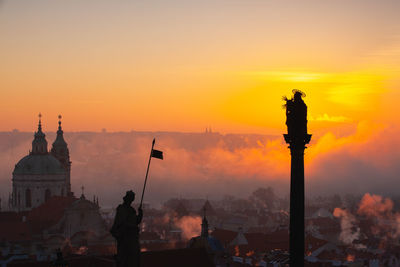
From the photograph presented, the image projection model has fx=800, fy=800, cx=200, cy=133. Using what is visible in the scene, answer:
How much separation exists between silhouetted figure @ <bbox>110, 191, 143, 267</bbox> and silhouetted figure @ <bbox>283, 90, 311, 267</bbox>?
18.5ft

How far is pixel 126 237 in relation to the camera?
19688 mm

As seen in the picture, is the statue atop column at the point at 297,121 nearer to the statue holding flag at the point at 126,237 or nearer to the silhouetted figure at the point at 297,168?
the silhouetted figure at the point at 297,168

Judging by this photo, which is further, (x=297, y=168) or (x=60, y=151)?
(x=60, y=151)

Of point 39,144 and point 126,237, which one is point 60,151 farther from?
point 126,237

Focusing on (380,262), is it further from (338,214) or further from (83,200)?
(338,214)

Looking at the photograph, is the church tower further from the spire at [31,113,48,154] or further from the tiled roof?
the tiled roof

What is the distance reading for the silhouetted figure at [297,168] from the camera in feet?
76.8

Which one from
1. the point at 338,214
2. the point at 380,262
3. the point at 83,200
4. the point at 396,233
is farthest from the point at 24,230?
the point at 338,214

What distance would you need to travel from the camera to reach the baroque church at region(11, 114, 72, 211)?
448 feet

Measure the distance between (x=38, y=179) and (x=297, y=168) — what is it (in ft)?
387

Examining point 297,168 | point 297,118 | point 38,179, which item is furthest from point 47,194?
point 297,168

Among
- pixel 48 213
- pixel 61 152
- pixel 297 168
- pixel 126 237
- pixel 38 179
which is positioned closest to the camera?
pixel 126 237

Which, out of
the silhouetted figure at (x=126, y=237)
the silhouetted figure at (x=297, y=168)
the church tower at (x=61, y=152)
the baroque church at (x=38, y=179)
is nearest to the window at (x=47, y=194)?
the baroque church at (x=38, y=179)

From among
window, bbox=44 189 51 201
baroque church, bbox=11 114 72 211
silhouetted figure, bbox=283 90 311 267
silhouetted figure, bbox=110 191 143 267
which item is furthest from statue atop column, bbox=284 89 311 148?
window, bbox=44 189 51 201
